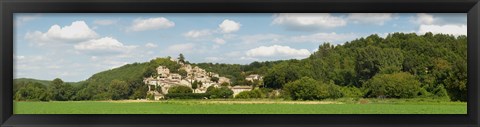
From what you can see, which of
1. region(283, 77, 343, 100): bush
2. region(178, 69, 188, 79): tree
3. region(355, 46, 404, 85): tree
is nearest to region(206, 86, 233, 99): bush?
region(178, 69, 188, 79): tree

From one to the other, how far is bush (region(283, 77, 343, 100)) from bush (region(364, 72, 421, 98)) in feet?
0.63

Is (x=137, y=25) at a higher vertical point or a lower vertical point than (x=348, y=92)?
higher

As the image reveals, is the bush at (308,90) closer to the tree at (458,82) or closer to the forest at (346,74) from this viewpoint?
the forest at (346,74)

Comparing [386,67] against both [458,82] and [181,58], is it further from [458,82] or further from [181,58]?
[181,58]

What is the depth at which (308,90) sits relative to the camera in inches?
132

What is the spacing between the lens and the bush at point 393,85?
3377 mm

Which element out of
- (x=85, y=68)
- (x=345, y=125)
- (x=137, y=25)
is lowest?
(x=345, y=125)

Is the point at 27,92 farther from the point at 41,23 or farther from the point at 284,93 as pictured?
the point at 284,93

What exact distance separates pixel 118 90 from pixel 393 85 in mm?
1574

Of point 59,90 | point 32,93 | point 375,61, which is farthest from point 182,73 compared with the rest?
point 375,61

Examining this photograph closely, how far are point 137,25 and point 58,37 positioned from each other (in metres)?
0.44

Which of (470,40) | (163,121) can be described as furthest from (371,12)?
(163,121)

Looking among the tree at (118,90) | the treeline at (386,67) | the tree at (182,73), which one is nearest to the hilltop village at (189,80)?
the tree at (182,73)

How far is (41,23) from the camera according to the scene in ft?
10.6
